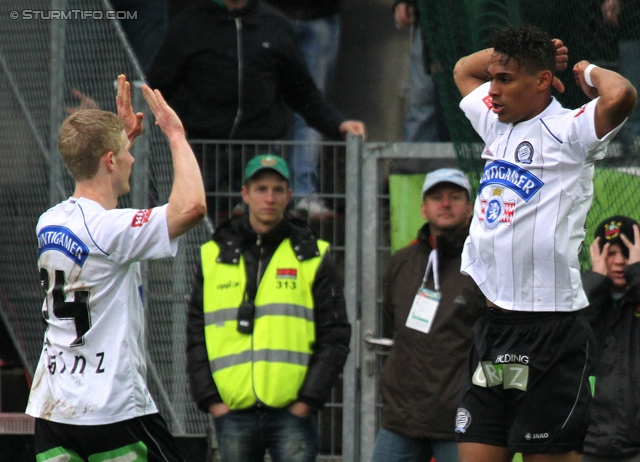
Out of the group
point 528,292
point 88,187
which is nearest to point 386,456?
point 528,292

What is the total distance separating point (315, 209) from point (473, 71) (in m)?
2.11

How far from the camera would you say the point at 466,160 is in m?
6.23

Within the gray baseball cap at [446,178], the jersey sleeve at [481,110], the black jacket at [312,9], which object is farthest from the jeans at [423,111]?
the jersey sleeve at [481,110]

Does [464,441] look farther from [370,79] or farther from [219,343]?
[370,79]

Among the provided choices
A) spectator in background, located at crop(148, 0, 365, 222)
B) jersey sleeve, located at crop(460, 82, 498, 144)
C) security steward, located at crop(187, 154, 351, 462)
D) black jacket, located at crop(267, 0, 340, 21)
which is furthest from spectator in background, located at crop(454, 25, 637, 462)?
black jacket, located at crop(267, 0, 340, 21)

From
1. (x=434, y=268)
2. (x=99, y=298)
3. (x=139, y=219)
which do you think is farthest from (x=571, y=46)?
(x=99, y=298)

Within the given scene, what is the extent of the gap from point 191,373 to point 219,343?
220 mm

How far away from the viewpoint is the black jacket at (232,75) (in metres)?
7.54

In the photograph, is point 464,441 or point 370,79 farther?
point 370,79

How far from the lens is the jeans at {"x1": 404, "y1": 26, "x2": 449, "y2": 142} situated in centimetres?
790

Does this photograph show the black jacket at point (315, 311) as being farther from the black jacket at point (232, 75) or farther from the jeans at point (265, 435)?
the black jacket at point (232, 75)

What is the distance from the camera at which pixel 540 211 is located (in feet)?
14.6

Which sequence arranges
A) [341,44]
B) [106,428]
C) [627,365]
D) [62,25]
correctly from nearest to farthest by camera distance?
[106,428] → [627,365] → [62,25] → [341,44]

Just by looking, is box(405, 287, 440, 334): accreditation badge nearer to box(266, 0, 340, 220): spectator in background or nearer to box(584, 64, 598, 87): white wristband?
box(584, 64, 598, 87): white wristband
